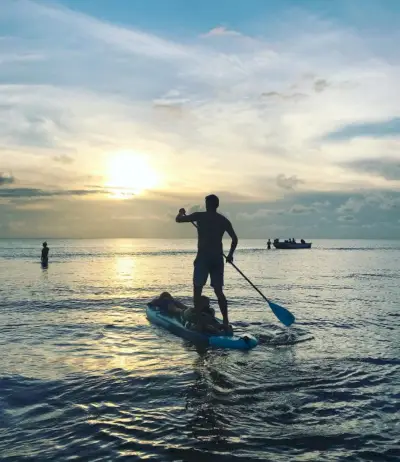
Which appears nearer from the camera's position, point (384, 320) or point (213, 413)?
point (213, 413)

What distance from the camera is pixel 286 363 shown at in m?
9.49

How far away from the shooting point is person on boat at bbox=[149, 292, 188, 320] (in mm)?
13716

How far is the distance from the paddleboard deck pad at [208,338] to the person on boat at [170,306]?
0.20 m

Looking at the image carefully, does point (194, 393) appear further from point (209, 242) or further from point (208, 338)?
point (209, 242)

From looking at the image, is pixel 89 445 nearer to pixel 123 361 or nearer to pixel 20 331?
pixel 123 361

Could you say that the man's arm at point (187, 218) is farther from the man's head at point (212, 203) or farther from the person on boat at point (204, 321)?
the person on boat at point (204, 321)

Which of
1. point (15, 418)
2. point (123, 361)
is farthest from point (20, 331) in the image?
point (15, 418)

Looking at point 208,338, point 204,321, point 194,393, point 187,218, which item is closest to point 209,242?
point 187,218

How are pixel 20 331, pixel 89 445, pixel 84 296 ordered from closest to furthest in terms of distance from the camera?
pixel 89 445
pixel 20 331
pixel 84 296

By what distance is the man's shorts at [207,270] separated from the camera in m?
11.5

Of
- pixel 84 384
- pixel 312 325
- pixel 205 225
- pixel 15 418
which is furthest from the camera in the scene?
pixel 312 325

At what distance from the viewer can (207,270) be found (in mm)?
11578

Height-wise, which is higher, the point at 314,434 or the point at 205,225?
the point at 205,225

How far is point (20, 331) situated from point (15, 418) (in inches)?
275
